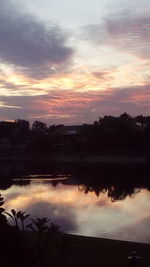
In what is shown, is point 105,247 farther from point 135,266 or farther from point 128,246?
point 135,266

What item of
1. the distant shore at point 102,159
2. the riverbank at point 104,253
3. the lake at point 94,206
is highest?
the riverbank at point 104,253

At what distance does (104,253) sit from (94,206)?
26.8 ft

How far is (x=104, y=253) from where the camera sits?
720cm

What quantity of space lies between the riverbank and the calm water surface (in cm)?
185

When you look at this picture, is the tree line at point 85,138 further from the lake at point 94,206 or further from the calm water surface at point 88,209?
the calm water surface at point 88,209

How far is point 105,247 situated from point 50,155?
5290 centimetres

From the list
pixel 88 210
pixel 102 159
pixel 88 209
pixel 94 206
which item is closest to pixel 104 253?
pixel 88 210

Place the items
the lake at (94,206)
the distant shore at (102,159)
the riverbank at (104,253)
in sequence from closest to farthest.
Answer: the riverbank at (104,253)
the lake at (94,206)
the distant shore at (102,159)

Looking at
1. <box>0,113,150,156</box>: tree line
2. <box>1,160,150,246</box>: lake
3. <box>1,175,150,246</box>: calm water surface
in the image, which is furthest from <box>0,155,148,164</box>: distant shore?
<box>1,175,150,246</box>: calm water surface

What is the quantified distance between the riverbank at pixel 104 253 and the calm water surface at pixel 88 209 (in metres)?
1.85

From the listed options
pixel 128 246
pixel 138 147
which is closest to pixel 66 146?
pixel 138 147

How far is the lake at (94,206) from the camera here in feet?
35.1

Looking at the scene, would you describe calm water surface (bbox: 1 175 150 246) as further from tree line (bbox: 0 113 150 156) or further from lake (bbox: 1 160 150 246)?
tree line (bbox: 0 113 150 156)

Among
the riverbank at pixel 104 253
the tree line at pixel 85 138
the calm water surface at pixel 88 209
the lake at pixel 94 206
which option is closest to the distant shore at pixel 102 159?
the tree line at pixel 85 138
